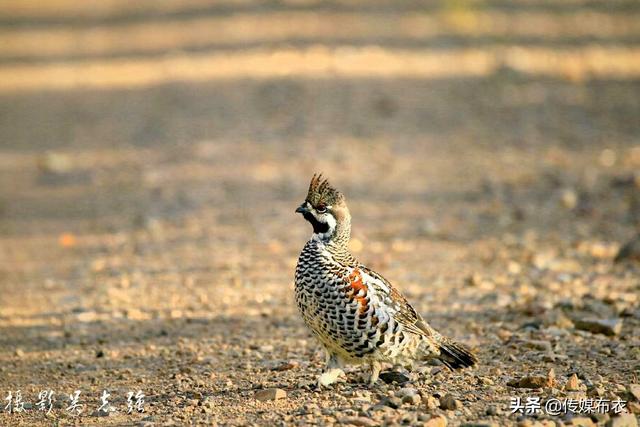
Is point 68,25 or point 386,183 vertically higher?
point 68,25

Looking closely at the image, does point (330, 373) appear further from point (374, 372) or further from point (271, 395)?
point (271, 395)

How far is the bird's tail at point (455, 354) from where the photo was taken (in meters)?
6.77

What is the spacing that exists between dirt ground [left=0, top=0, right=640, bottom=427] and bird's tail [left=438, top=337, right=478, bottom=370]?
12 cm

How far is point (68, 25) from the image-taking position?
23.3 meters

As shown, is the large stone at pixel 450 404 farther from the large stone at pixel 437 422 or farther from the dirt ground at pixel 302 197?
the large stone at pixel 437 422

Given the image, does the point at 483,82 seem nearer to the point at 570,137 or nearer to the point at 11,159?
the point at 570,137

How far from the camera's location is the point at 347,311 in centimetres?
641

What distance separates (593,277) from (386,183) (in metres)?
3.86

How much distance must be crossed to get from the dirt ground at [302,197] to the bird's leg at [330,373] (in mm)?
95

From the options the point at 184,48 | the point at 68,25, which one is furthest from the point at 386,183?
the point at 68,25

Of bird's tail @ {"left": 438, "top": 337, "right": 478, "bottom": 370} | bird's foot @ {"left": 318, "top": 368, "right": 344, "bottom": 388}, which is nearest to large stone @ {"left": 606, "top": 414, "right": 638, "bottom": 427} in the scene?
bird's tail @ {"left": 438, "top": 337, "right": 478, "bottom": 370}

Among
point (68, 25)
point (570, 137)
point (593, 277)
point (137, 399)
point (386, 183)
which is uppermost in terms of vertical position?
point (68, 25)

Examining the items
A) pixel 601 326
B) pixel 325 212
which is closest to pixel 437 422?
pixel 325 212

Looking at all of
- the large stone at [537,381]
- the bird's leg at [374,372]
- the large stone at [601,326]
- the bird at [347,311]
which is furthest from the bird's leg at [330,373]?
the large stone at [601,326]
